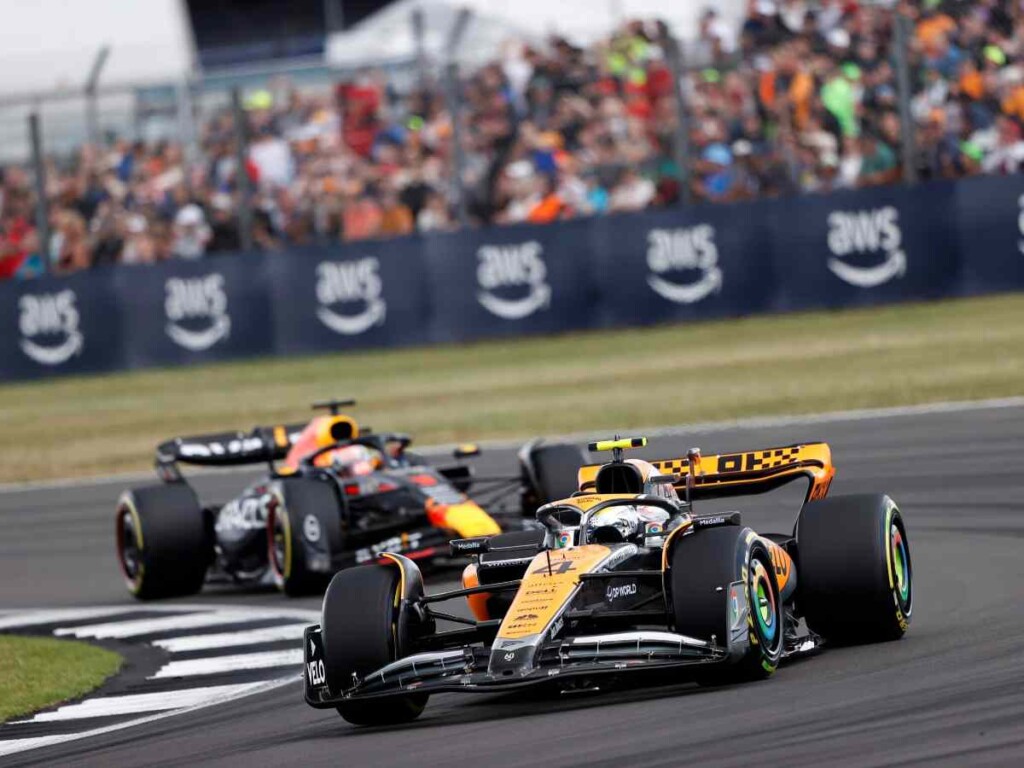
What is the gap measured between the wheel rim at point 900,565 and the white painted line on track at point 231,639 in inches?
144

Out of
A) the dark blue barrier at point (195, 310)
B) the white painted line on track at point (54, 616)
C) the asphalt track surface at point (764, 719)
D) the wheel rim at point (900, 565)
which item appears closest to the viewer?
the asphalt track surface at point (764, 719)

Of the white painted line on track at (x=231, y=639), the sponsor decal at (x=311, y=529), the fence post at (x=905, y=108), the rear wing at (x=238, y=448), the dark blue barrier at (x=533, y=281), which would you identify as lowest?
the white painted line on track at (x=231, y=639)

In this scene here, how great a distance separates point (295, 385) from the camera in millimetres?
25797

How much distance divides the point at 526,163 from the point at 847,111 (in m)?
4.49

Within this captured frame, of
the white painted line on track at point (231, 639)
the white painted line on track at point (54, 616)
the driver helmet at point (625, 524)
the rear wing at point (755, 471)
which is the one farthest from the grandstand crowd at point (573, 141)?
the driver helmet at point (625, 524)

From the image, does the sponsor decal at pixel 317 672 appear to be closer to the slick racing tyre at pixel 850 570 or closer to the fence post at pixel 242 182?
the slick racing tyre at pixel 850 570

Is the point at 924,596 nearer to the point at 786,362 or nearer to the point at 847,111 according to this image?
the point at 786,362

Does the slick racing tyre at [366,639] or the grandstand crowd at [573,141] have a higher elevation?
the grandstand crowd at [573,141]

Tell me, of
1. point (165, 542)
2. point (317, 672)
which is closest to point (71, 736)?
point (317, 672)

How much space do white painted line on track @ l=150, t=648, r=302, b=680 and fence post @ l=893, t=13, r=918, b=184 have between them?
16.8m

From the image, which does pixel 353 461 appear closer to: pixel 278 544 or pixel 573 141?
pixel 278 544

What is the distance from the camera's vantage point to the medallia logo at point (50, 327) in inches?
1134

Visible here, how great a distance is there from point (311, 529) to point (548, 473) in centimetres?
182

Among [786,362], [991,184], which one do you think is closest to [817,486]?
[786,362]
